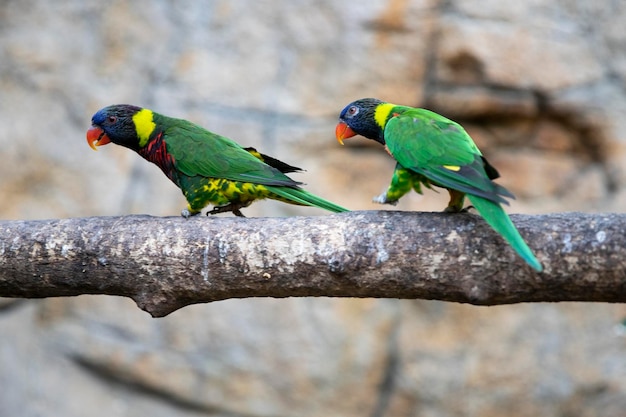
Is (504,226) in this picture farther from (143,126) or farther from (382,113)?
(143,126)

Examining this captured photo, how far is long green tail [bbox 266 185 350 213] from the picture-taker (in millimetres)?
2893

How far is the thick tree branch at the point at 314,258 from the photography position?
7.38 feet

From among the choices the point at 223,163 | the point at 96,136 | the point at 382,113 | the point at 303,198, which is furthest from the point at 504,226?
the point at 96,136

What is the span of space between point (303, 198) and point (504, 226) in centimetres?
97

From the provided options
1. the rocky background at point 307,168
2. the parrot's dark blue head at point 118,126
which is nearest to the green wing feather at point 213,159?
the parrot's dark blue head at point 118,126

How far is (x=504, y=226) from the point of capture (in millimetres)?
2174

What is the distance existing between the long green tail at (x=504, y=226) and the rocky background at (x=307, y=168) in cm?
294

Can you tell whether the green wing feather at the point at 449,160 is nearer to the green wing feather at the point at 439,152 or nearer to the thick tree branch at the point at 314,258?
the green wing feather at the point at 439,152

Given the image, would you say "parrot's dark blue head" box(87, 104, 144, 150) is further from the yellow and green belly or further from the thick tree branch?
the thick tree branch

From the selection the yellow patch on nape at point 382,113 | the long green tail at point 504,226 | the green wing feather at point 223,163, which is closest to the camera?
the long green tail at point 504,226

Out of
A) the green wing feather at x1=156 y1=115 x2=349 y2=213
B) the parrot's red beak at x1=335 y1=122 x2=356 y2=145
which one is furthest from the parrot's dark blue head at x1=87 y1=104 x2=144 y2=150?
the parrot's red beak at x1=335 y1=122 x2=356 y2=145

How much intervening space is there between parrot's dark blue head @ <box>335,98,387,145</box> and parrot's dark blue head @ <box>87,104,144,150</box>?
3.10ft

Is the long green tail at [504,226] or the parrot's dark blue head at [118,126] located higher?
the parrot's dark blue head at [118,126]

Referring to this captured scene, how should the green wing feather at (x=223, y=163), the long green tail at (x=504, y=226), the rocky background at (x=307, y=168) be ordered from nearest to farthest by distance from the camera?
the long green tail at (x=504, y=226)
the green wing feather at (x=223, y=163)
the rocky background at (x=307, y=168)
